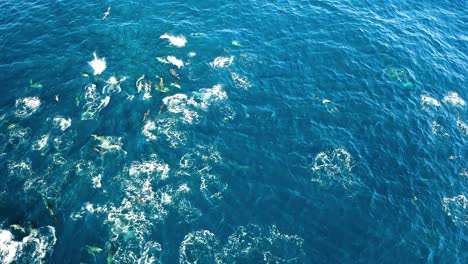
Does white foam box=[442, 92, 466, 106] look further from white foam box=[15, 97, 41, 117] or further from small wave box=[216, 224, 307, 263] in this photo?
white foam box=[15, 97, 41, 117]

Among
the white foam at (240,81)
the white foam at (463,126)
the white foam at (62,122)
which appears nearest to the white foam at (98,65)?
the white foam at (62,122)

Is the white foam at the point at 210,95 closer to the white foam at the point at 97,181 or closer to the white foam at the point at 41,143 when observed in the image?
the white foam at the point at 97,181

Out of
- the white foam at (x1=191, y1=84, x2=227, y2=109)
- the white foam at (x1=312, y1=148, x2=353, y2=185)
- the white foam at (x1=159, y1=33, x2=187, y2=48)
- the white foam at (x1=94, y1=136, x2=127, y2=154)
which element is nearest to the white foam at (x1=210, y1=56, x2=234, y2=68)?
the white foam at (x1=191, y1=84, x2=227, y2=109)

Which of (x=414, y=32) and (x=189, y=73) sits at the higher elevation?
(x=414, y=32)

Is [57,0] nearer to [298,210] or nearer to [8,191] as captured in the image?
[8,191]

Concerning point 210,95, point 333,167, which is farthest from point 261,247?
point 210,95

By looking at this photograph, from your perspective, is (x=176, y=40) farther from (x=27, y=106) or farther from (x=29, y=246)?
(x=29, y=246)

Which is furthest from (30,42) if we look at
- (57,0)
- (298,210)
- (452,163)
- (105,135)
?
(452,163)

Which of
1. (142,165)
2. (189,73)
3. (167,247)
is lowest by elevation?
(167,247)

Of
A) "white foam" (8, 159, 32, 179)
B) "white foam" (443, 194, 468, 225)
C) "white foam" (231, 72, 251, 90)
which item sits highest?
"white foam" (231, 72, 251, 90)
